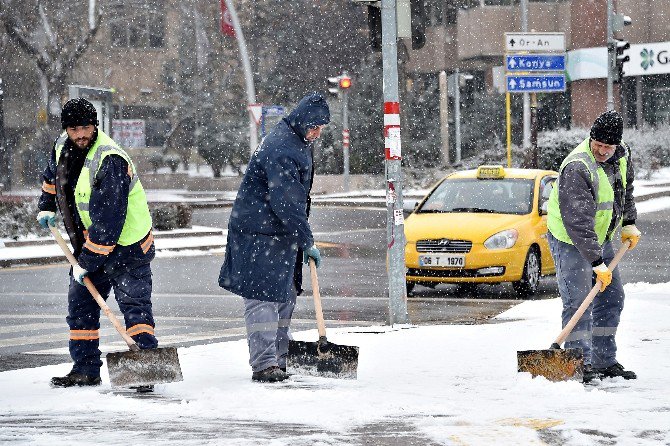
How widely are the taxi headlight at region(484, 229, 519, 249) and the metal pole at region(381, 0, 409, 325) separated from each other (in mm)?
3520

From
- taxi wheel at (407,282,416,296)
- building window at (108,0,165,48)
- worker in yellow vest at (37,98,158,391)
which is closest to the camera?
worker in yellow vest at (37,98,158,391)

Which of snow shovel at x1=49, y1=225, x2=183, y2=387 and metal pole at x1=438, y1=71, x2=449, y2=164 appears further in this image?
metal pole at x1=438, y1=71, x2=449, y2=164

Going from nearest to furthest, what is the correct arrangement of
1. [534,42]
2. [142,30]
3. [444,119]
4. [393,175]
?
[393,175] → [534,42] → [444,119] → [142,30]

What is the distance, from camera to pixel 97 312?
8.45 meters

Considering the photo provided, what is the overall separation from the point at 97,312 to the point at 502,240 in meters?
Result: 7.76

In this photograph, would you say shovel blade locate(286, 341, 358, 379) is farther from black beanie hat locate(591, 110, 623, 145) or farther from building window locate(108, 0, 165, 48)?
building window locate(108, 0, 165, 48)

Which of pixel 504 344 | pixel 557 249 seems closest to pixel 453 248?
pixel 504 344

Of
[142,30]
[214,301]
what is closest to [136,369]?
[214,301]

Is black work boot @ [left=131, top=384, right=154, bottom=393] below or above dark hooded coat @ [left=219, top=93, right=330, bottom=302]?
below

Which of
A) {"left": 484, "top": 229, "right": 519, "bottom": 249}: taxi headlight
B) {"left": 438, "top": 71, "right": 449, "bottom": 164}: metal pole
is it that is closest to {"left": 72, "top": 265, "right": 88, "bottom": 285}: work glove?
{"left": 484, "top": 229, "right": 519, "bottom": 249}: taxi headlight

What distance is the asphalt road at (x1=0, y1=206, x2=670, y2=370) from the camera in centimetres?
1188

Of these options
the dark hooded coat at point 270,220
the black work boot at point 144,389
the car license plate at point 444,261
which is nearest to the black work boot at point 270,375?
the dark hooded coat at point 270,220

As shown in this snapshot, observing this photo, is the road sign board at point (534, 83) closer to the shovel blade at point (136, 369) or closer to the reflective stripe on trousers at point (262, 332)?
the reflective stripe on trousers at point (262, 332)

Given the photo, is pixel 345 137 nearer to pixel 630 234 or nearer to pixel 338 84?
pixel 338 84
